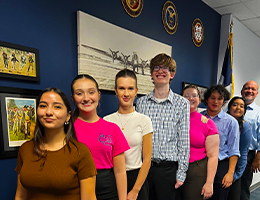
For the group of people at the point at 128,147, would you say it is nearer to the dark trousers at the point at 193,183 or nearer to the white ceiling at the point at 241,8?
the dark trousers at the point at 193,183

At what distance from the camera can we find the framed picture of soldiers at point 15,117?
1.42 m

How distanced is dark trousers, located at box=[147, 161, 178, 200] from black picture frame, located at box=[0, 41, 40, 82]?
1.06 meters

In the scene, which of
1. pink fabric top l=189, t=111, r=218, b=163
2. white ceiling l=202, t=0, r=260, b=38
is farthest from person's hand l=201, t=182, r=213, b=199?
white ceiling l=202, t=0, r=260, b=38

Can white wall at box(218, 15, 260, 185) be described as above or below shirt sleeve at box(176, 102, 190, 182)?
above

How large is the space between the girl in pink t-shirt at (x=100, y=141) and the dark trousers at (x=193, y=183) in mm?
674

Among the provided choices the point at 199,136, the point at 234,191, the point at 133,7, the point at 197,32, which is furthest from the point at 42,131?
the point at 197,32

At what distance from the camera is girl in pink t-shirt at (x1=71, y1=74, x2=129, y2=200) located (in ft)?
3.85

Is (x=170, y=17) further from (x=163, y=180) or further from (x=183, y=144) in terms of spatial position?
(x=163, y=180)

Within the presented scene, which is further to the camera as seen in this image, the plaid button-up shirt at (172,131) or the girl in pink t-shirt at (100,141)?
the plaid button-up shirt at (172,131)

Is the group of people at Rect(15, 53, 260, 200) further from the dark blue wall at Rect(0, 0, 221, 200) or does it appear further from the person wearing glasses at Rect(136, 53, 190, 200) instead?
the dark blue wall at Rect(0, 0, 221, 200)

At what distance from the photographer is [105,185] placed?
3.94ft

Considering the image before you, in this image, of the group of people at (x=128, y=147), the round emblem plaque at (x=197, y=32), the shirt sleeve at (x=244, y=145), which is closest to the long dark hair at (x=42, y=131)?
the group of people at (x=128, y=147)

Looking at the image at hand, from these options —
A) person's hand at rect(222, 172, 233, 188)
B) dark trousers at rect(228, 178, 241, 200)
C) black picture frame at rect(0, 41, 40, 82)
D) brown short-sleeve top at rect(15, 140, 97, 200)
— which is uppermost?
black picture frame at rect(0, 41, 40, 82)

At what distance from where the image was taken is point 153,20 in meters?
2.70
